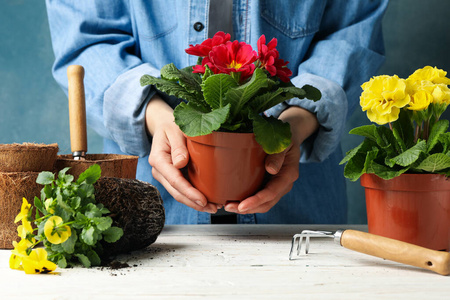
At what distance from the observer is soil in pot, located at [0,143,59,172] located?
84 cm

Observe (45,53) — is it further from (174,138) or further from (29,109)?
(174,138)

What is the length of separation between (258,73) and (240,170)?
0.20 metres

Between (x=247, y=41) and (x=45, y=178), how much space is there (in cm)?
77

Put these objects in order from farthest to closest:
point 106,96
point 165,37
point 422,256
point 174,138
Result: point 165,37 → point 106,96 → point 174,138 → point 422,256

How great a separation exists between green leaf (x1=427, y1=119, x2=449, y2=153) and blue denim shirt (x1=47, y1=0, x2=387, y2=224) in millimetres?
379

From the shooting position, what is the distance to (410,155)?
0.80 metres

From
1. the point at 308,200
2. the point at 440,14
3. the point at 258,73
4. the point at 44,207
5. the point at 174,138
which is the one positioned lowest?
the point at 308,200

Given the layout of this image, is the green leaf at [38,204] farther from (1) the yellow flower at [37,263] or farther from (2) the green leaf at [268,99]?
(2) the green leaf at [268,99]

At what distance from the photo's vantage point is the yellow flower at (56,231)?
0.74 m

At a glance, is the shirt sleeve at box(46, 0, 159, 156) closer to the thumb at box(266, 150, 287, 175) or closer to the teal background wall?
the thumb at box(266, 150, 287, 175)

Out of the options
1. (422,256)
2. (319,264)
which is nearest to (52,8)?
(319,264)

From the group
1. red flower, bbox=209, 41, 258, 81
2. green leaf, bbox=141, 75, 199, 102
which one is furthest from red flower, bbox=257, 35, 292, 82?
green leaf, bbox=141, 75, 199, 102

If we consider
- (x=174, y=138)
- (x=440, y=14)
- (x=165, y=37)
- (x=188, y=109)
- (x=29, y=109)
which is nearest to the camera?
(x=188, y=109)

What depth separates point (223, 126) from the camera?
864 mm
